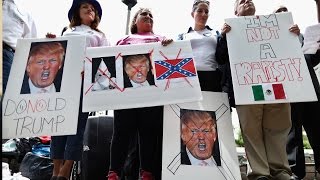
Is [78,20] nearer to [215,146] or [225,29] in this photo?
[225,29]

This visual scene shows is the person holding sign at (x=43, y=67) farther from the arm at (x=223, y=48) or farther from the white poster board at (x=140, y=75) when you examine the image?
the arm at (x=223, y=48)

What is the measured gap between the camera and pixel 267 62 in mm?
2604

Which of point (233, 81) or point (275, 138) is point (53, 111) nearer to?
point (233, 81)

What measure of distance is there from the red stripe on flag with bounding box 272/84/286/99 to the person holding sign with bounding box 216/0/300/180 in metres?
0.13

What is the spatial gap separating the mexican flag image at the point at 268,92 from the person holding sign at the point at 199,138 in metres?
0.36

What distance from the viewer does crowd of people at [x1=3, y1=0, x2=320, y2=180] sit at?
2.43 m

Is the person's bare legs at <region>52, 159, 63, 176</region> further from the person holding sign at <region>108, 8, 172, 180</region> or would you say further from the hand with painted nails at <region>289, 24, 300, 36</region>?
the hand with painted nails at <region>289, 24, 300, 36</region>

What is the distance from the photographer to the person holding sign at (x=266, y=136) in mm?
2422

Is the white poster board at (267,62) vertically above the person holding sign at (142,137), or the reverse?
the white poster board at (267,62)

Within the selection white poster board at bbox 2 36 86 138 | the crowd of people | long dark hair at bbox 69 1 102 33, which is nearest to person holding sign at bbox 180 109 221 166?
the crowd of people

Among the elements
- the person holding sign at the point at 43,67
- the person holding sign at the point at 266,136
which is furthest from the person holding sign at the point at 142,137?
the person holding sign at the point at 266,136

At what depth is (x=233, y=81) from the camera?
2525mm

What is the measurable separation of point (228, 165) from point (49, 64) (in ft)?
4.82

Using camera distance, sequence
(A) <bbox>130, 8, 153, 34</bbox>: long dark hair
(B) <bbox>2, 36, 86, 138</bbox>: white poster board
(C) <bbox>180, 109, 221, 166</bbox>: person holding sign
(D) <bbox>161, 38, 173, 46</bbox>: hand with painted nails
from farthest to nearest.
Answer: (A) <bbox>130, 8, 153, 34</bbox>: long dark hair
(D) <bbox>161, 38, 173, 46</bbox>: hand with painted nails
(C) <bbox>180, 109, 221, 166</bbox>: person holding sign
(B) <bbox>2, 36, 86, 138</bbox>: white poster board
